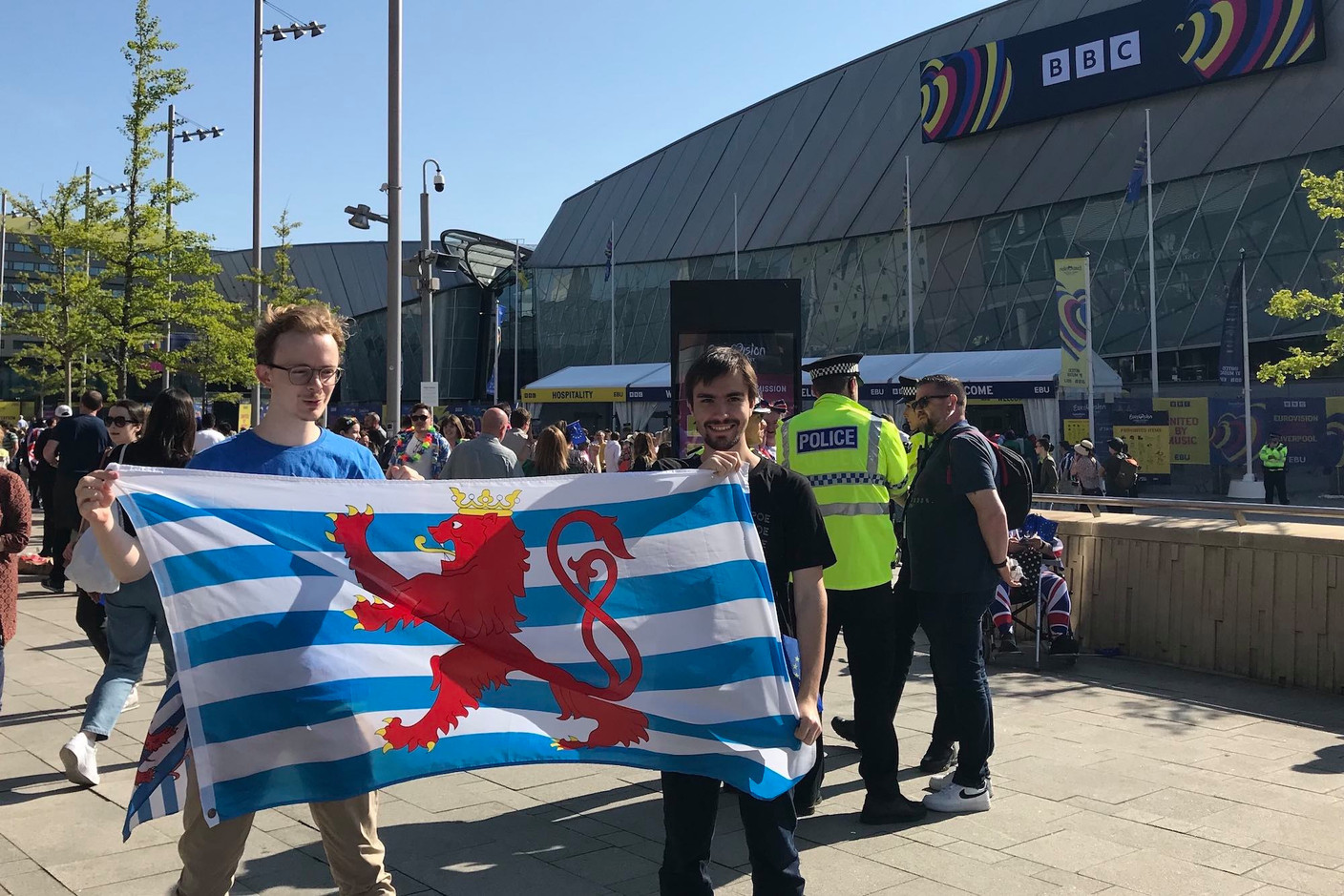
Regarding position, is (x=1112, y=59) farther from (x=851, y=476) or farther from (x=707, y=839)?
(x=707, y=839)

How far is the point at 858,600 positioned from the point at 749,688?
6.69 ft

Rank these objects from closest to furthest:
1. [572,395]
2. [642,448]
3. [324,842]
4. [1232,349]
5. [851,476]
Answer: [324,842] < [851,476] < [642,448] < [1232,349] < [572,395]

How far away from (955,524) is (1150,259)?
30302mm

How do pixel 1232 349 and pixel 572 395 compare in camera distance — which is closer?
pixel 1232 349

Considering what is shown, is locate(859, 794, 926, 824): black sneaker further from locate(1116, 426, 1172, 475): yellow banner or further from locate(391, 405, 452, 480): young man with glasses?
locate(1116, 426, 1172, 475): yellow banner

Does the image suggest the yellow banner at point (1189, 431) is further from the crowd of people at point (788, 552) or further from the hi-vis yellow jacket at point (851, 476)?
the hi-vis yellow jacket at point (851, 476)

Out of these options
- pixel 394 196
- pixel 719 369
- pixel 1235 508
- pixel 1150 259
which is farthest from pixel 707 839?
pixel 1150 259

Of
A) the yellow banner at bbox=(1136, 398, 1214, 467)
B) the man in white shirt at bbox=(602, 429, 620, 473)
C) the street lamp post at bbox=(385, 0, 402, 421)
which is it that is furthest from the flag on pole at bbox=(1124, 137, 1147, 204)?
the street lamp post at bbox=(385, 0, 402, 421)

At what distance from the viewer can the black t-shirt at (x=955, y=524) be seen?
5402 mm

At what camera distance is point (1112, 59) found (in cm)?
3559

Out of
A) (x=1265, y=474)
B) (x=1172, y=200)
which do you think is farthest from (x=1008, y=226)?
(x=1265, y=474)

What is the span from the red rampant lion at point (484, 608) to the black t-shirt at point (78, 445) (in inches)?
349

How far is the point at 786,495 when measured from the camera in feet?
11.6

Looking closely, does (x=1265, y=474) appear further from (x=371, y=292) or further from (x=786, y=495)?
(x=371, y=292)
